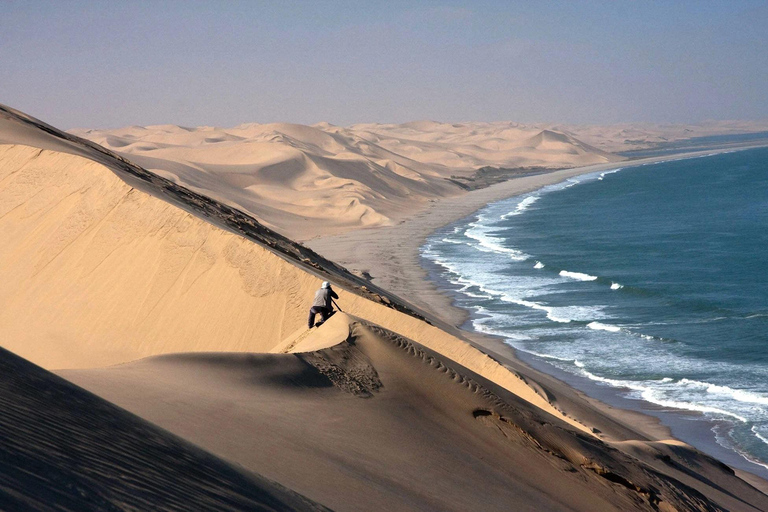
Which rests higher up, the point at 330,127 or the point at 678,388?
the point at 330,127

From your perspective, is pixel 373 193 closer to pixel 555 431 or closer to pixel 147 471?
pixel 555 431

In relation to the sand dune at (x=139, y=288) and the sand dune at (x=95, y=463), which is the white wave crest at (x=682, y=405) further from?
the sand dune at (x=95, y=463)

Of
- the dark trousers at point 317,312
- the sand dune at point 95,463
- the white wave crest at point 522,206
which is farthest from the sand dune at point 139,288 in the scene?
the white wave crest at point 522,206

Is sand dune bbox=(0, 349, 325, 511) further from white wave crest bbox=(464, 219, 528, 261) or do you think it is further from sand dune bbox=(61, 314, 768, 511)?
white wave crest bbox=(464, 219, 528, 261)

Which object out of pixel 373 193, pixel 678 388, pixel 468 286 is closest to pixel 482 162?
pixel 373 193

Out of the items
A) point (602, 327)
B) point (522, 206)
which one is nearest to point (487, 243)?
point (602, 327)

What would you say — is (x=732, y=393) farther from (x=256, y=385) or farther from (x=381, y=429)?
(x=256, y=385)

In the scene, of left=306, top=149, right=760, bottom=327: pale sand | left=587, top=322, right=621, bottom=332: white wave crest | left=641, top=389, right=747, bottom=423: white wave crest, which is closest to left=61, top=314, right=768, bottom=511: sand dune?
left=641, top=389, right=747, bottom=423: white wave crest
